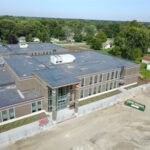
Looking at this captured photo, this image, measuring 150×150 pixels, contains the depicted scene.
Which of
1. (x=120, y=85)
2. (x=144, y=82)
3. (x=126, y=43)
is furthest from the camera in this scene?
(x=126, y=43)

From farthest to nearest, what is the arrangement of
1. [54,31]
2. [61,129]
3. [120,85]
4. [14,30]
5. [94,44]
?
[54,31], [14,30], [94,44], [120,85], [61,129]

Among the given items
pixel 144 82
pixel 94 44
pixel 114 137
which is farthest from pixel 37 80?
pixel 94 44

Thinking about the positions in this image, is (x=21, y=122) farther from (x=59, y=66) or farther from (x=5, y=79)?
(x=59, y=66)

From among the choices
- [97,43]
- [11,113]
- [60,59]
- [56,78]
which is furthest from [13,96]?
[97,43]

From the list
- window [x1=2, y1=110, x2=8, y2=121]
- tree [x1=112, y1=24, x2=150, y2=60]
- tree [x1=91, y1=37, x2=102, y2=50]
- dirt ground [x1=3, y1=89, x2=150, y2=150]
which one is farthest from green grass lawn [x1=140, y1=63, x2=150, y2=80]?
window [x1=2, y1=110, x2=8, y2=121]

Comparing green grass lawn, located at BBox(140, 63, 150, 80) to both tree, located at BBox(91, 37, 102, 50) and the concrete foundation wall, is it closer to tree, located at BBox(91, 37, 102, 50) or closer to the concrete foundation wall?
tree, located at BBox(91, 37, 102, 50)

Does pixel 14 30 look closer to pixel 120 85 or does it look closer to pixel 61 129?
pixel 120 85
